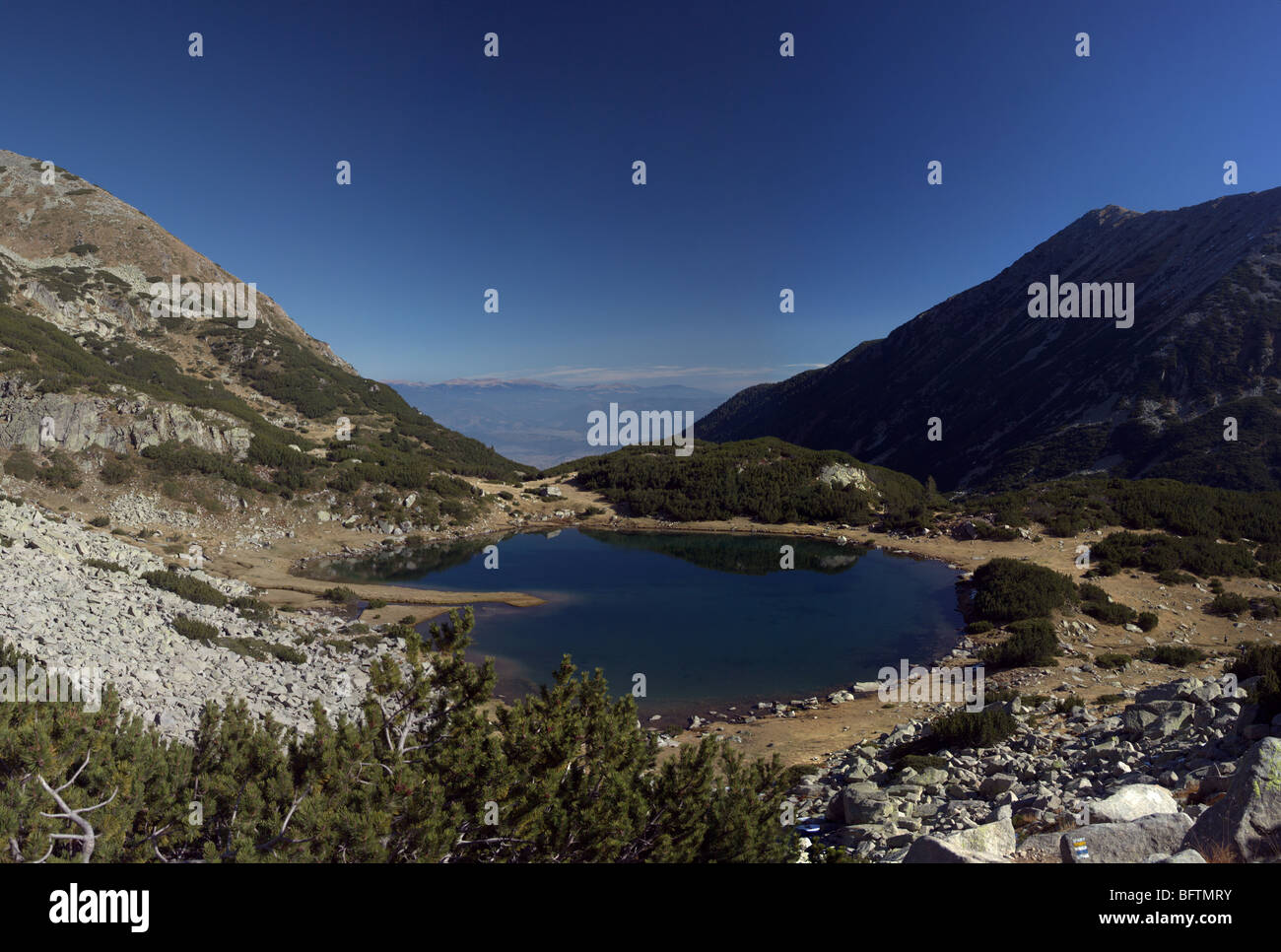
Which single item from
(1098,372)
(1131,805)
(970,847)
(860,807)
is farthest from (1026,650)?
(1098,372)

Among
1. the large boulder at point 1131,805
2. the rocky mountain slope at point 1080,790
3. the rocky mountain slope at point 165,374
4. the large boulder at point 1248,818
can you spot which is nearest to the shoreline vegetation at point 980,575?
the rocky mountain slope at point 1080,790

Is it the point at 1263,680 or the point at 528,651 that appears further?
the point at 528,651

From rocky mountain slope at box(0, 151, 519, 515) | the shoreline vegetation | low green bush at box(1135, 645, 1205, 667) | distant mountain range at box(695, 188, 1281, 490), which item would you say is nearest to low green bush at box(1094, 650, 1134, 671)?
the shoreline vegetation

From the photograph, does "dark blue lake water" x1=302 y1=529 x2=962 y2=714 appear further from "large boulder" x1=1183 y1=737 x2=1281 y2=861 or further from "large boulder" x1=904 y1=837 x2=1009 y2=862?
"large boulder" x1=1183 y1=737 x2=1281 y2=861

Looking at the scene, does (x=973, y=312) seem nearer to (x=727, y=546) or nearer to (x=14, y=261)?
(x=727, y=546)

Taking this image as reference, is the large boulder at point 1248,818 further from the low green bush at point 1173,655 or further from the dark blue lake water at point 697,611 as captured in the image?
the low green bush at point 1173,655

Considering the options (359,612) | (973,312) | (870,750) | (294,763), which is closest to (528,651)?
(359,612)
